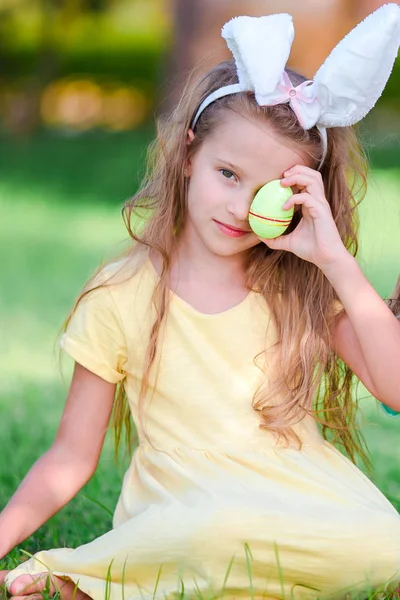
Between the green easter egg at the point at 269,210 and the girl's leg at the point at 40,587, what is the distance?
0.92 m

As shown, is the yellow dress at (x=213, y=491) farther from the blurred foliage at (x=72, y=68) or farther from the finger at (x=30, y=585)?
the blurred foliage at (x=72, y=68)

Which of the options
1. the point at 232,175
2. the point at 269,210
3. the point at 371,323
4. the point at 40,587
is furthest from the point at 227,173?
the point at 40,587

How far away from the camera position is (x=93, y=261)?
680 cm

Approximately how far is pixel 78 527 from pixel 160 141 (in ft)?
3.63

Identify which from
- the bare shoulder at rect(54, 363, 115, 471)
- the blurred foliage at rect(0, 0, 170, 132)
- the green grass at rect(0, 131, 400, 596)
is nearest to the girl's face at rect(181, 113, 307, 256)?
the green grass at rect(0, 131, 400, 596)

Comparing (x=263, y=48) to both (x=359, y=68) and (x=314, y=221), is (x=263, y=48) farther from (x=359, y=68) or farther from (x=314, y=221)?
(x=314, y=221)

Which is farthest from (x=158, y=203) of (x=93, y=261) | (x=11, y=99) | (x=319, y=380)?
(x=11, y=99)

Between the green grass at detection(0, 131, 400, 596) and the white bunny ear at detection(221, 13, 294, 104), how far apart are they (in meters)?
0.44

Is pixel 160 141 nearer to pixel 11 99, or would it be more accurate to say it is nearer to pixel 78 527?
pixel 78 527

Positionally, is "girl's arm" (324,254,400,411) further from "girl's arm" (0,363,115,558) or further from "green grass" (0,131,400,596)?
"girl's arm" (0,363,115,558)

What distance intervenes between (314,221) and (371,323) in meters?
0.27

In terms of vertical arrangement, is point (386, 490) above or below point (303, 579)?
below

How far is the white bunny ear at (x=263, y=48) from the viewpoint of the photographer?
2.47 meters

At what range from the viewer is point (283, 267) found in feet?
9.08
